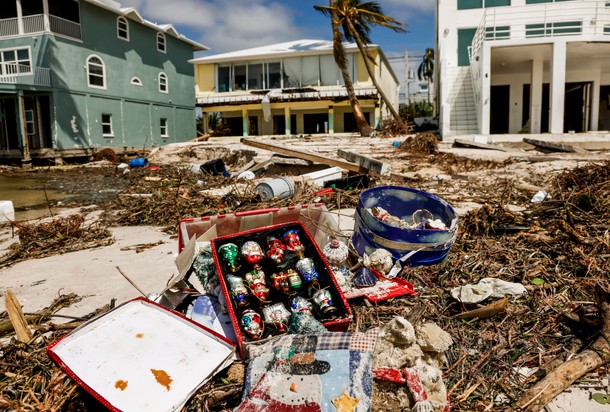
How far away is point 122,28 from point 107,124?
5.71m

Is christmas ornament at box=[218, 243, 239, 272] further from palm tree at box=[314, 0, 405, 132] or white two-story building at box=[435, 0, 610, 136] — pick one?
palm tree at box=[314, 0, 405, 132]

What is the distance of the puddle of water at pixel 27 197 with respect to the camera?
8.96 meters

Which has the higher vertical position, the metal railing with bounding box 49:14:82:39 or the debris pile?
the metal railing with bounding box 49:14:82:39

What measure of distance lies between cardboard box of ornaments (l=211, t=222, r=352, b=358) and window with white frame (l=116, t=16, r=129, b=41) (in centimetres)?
2522

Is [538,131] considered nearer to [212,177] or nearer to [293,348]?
[212,177]

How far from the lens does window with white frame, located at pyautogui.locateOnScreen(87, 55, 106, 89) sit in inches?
887

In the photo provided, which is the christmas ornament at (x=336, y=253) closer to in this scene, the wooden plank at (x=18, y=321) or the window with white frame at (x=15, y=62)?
the wooden plank at (x=18, y=321)

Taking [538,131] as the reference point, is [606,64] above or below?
above

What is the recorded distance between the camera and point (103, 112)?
23.1m

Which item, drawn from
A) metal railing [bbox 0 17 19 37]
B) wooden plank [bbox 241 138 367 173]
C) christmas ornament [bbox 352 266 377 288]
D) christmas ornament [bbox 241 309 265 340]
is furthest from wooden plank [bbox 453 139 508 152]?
metal railing [bbox 0 17 19 37]

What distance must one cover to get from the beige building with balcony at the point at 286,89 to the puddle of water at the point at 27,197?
1357 centimetres

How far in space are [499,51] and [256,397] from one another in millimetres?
18128

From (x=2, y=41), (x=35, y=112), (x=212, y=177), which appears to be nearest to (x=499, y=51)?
(x=212, y=177)

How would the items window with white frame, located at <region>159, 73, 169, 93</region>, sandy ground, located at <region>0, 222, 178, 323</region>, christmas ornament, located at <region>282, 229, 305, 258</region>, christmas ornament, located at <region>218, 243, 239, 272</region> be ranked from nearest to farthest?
christmas ornament, located at <region>218, 243, 239, 272</region>, christmas ornament, located at <region>282, 229, 305, 258</region>, sandy ground, located at <region>0, 222, 178, 323</region>, window with white frame, located at <region>159, 73, 169, 93</region>
